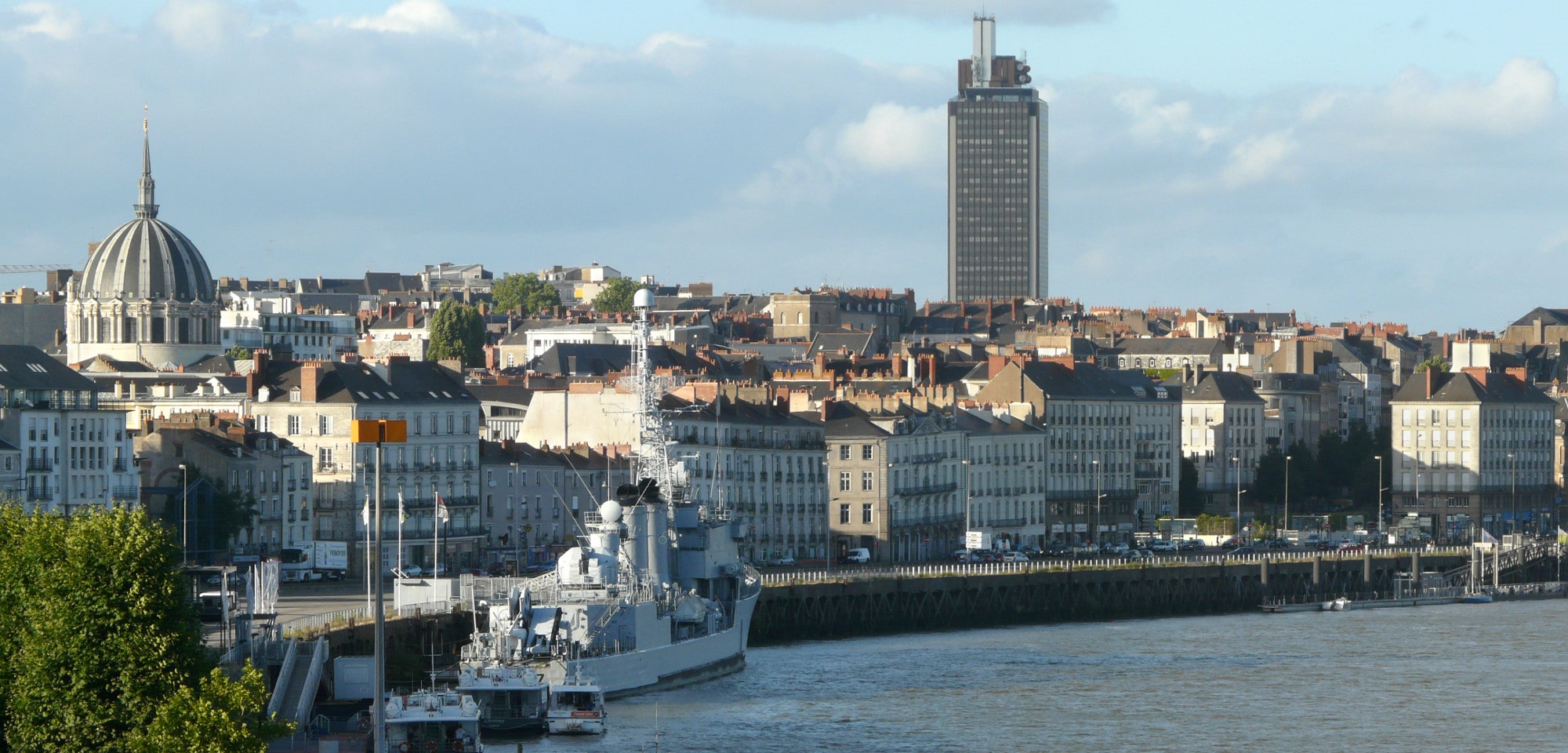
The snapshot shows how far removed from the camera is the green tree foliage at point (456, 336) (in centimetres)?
18538

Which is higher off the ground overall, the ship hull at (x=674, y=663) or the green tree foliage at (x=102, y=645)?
the green tree foliage at (x=102, y=645)

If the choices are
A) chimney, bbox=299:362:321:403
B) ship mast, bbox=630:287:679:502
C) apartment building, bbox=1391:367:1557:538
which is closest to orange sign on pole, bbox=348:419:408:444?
ship mast, bbox=630:287:679:502

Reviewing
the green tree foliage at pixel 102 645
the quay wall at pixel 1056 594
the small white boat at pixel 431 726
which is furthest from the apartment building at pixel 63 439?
the green tree foliage at pixel 102 645

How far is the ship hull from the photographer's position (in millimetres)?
78062

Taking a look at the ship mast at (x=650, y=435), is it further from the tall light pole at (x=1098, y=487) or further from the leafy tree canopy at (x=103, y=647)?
the tall light pole at (x=1098, y=487)

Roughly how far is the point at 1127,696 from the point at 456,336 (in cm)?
10930

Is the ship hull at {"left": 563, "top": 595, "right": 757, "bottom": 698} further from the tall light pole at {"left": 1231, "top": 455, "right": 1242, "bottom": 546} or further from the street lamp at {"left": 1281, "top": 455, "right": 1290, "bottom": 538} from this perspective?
the tall light pole at {"left": 1231, "top": 455, "right": 1242, "bottom": 546}

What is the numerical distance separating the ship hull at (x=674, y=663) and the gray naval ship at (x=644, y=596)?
4 centimetres

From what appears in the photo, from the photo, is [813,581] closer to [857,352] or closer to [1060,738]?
[1060,738]

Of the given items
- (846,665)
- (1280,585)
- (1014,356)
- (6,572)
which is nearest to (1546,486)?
(1014,356)

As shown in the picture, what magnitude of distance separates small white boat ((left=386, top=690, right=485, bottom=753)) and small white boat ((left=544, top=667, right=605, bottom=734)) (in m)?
5.74

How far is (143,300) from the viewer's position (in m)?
171

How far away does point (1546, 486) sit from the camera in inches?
6821

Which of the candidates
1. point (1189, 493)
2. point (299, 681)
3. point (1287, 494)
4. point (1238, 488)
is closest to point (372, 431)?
point (299, 681)
